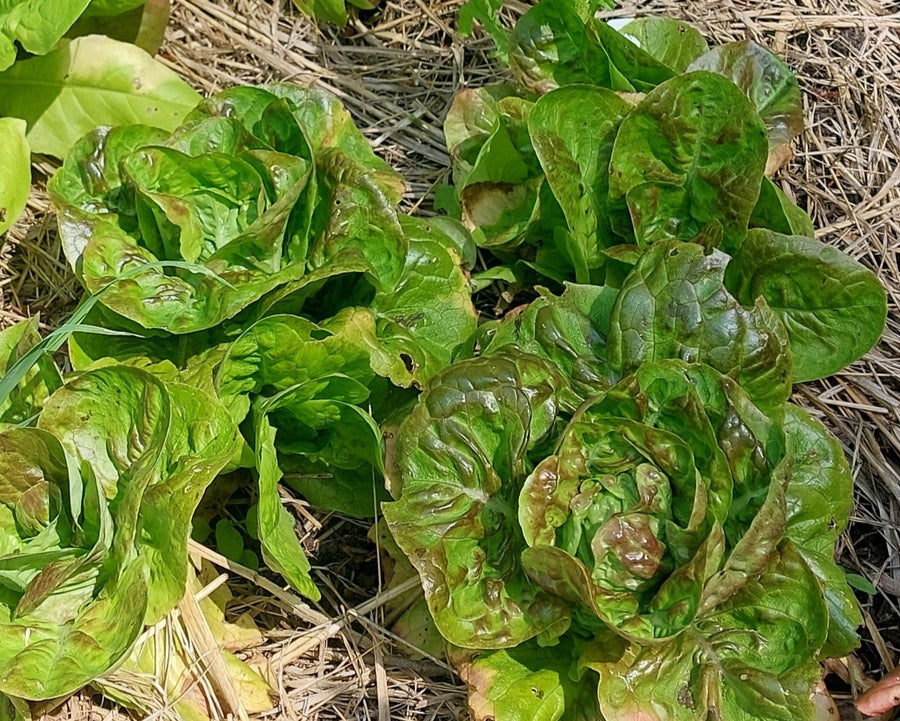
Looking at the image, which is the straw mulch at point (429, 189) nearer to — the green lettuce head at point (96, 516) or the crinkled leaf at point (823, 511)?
the crinkled leaf at point (823, 511)

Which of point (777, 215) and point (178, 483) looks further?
point (777, 215)

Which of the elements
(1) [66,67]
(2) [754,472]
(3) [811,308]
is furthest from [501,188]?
(1) [66,67]

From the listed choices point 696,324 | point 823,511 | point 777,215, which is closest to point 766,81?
point 777,215

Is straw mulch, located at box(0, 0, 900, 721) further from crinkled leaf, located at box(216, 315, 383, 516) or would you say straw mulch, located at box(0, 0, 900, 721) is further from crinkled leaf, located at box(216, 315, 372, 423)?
crinkled leaf, located at box(216, 315, 372, 423)

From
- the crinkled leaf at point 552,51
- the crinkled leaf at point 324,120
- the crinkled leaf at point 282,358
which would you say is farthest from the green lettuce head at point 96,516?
the crinkled leaf at point 552,51

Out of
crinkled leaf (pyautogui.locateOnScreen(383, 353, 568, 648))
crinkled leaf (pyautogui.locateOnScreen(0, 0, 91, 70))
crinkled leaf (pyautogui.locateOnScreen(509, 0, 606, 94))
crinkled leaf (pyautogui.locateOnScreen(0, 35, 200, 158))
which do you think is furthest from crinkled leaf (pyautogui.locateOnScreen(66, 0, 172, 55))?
crinkled leaf (pyautogui.locateOnScreen(383, 353, 568, 648))

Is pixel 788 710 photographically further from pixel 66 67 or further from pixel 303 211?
pixel 66 67

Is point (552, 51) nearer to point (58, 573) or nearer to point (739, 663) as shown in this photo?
point (739, 663)
